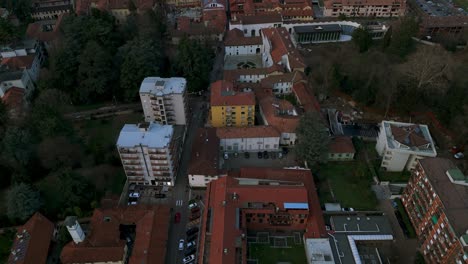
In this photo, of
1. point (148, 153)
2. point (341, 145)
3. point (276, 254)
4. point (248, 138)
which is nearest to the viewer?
point (276, 254)

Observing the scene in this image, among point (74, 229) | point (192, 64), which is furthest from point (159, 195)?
point (192, 64)

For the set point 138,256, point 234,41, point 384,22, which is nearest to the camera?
point 138,256

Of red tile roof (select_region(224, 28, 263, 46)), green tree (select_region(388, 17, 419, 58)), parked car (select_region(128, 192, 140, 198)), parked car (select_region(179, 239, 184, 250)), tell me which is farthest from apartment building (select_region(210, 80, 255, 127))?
green tree (select_region(388, 17, 419, 58))

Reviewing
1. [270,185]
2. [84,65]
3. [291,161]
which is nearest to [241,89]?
[291,161]

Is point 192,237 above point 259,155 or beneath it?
beneath

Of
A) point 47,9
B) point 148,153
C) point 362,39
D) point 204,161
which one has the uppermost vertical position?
point 47,9

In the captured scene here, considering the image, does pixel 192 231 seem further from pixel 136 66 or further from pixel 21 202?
pixel 136 66

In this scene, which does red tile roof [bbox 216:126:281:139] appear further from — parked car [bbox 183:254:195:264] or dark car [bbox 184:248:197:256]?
parked car [bbox 183:254:195:264]

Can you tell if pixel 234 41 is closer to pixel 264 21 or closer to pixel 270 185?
pixel 264 21
